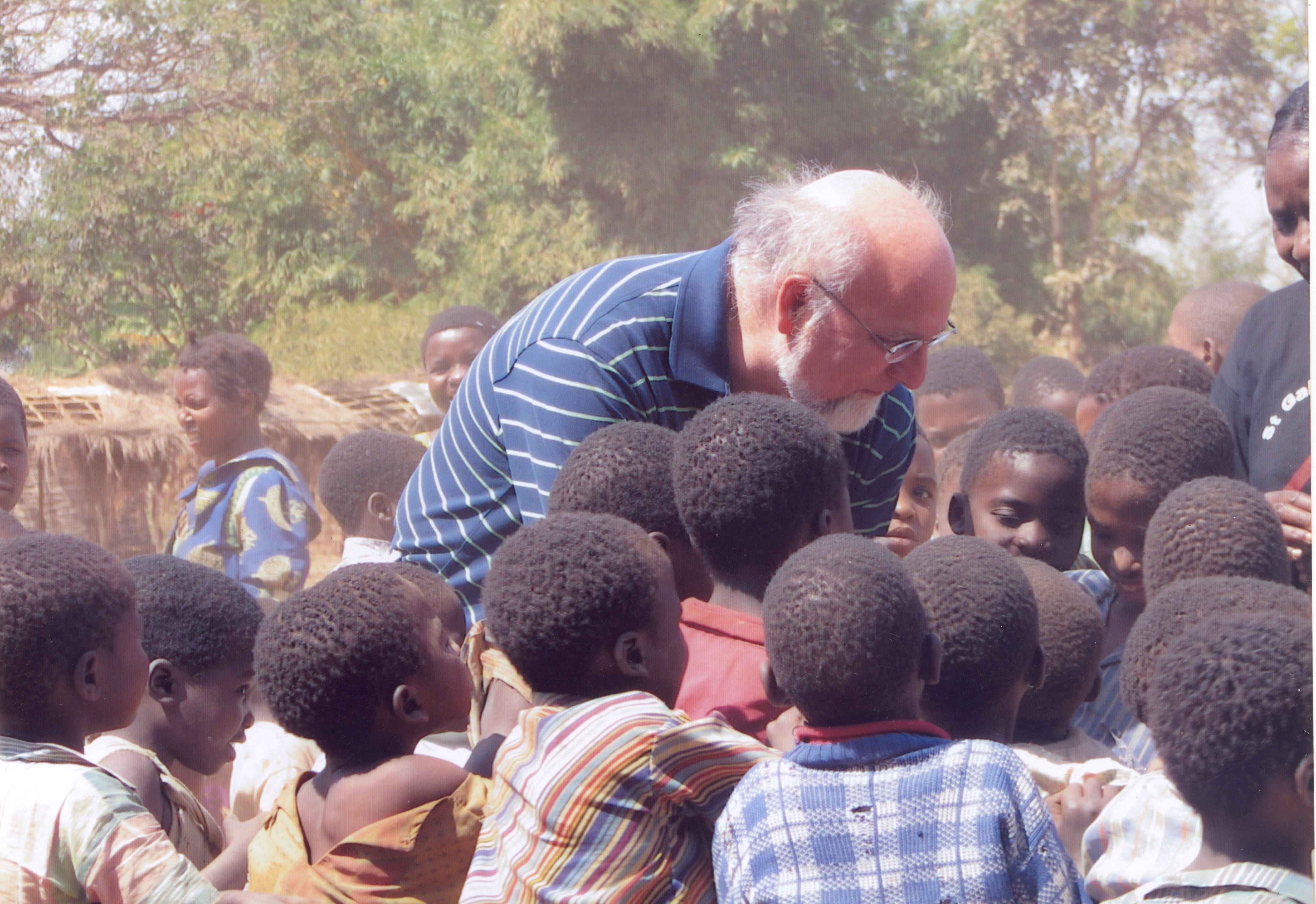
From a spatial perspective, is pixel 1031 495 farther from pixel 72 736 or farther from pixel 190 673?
pixel 72 736

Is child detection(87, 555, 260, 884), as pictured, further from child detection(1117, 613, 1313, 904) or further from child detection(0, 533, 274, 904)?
child detection(1117, 613, 1313, 904)

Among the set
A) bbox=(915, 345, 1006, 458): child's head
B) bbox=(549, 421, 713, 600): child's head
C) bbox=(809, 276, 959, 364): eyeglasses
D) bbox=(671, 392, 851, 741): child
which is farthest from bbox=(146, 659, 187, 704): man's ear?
bbox=(915, 345, 1006, 458): child's head

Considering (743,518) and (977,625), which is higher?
(743,518)

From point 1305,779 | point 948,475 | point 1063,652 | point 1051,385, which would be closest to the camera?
point 1305,779

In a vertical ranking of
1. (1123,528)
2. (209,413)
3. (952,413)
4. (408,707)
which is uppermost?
(408,707)

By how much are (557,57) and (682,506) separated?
45.8 feet

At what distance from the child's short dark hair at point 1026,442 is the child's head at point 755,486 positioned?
1.20 meters

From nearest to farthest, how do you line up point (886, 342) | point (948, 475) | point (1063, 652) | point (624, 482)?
point (624, 482) → point (1063, 652) → point (886, 342) → point (948, 475)

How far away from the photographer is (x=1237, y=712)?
174 centimetres

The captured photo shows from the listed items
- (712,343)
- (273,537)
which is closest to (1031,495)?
(712,343)

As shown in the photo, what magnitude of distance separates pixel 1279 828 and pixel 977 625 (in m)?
0.58

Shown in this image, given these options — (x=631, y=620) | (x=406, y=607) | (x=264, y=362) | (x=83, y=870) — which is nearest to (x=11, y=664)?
(x=83, y=870)

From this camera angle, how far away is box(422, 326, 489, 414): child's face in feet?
21.0

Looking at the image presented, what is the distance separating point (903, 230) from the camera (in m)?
2.68
